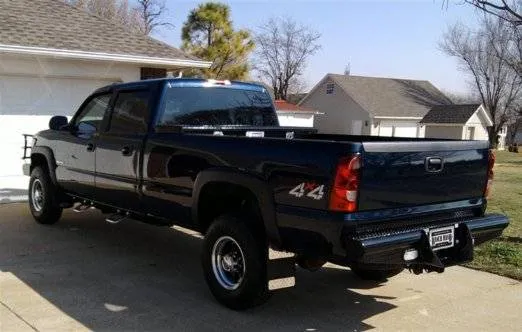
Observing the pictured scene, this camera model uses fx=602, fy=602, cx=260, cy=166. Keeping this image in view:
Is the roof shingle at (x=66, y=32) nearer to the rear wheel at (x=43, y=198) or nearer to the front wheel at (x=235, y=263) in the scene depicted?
the rear wheel at (x=43, y=198)

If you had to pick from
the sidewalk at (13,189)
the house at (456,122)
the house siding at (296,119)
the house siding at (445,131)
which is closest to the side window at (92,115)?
the sidewalk at (13,189)

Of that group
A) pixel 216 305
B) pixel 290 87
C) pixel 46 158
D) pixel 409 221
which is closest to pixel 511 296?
pixel 409 221

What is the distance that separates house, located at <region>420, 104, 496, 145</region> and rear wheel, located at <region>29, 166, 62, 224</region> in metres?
41.7

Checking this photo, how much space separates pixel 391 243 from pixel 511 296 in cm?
224

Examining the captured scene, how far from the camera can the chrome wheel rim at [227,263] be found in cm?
502

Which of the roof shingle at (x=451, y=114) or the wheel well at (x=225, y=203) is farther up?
the roof shingle at (x=451, y=114)

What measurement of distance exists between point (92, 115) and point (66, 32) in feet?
18.6

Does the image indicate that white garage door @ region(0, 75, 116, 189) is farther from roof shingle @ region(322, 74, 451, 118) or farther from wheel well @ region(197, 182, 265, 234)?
roof shingle @ region(322, 74, 451, 118)

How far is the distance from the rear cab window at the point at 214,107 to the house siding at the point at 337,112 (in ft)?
126

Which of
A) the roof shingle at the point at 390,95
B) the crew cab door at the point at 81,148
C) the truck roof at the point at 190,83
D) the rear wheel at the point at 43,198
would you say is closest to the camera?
the truck roof at the point at 190,83

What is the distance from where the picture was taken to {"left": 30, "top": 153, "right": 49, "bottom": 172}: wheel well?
814 centimetres

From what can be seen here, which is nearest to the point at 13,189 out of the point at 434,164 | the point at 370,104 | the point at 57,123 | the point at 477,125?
the point at 57,123

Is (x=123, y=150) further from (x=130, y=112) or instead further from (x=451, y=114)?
(x=451, y=114)

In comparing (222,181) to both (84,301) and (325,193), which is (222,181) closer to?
(325,193)
